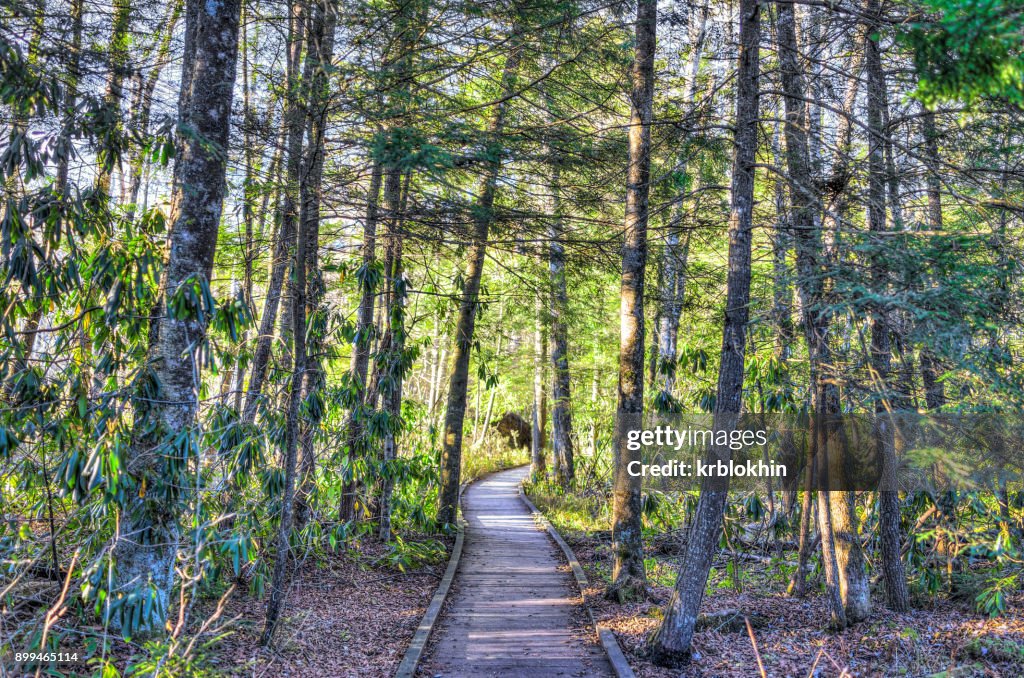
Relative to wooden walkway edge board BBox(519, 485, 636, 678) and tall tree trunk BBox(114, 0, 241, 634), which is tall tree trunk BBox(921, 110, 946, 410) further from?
tall tree trunk BBox(114, 0, 241, 634)

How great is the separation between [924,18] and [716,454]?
3.98 metres

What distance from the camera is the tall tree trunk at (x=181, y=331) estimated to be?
16.6 ft

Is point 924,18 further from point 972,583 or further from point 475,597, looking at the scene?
point 475,597

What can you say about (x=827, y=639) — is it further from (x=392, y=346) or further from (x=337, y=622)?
(x=392, y=346)

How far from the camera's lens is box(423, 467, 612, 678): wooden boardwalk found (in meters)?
6.39

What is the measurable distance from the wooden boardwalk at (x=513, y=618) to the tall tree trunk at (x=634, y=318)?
41.3 inches

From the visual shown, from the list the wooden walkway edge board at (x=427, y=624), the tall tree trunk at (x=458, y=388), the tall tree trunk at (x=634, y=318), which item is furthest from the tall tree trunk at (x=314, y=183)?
the tall tree trunk at (x=634, y=318)

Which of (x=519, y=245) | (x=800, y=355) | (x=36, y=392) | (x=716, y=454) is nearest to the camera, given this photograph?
(x=36, y=392)

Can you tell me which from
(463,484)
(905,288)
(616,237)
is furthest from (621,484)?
(463,484)

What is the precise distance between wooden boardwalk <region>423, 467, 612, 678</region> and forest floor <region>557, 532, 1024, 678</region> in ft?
1.52

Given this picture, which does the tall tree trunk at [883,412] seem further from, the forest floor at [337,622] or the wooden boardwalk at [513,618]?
the forest floor at [337,622]

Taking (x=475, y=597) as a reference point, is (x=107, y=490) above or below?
above

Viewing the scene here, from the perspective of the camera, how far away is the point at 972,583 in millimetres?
7828

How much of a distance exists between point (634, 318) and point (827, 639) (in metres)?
4.24
